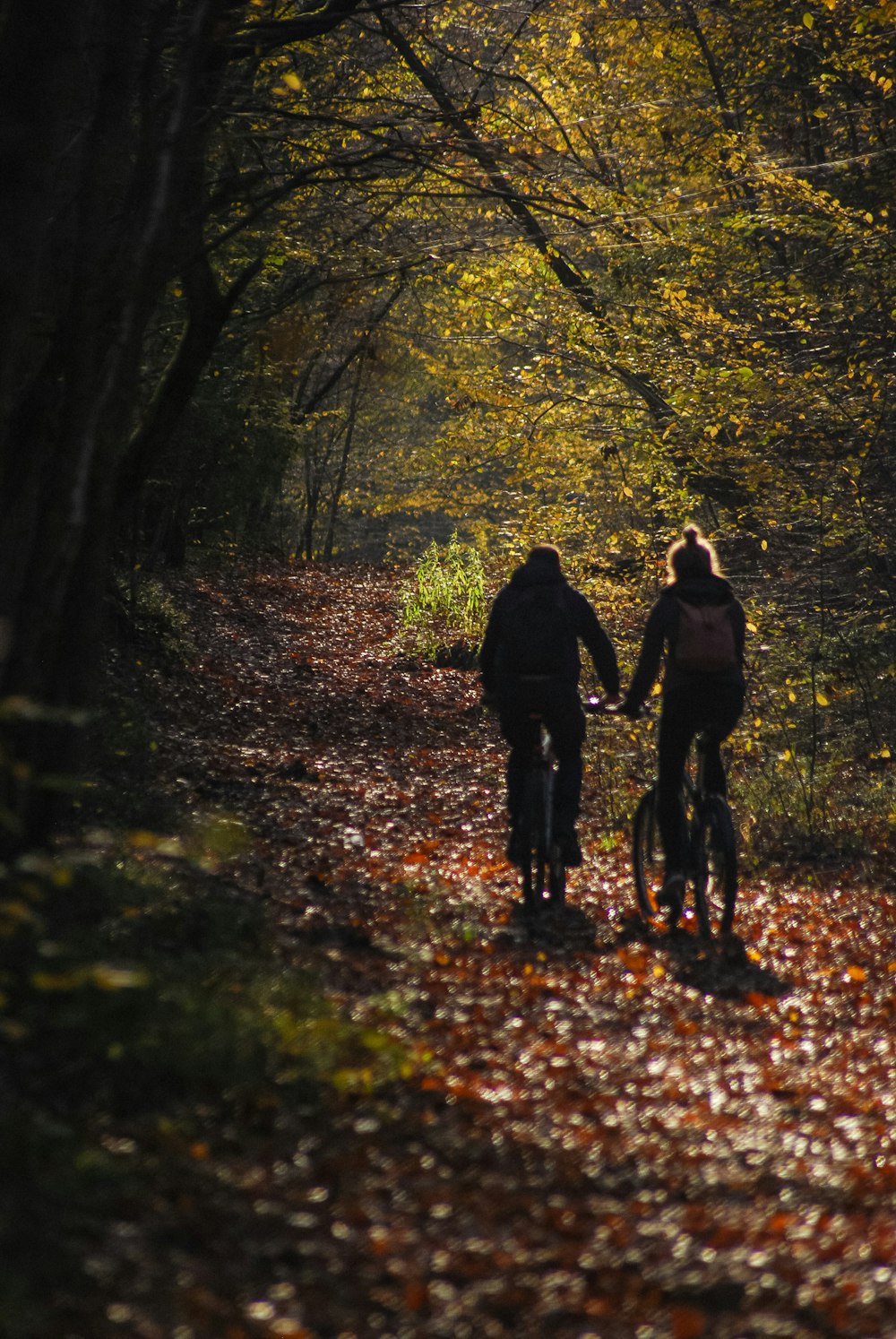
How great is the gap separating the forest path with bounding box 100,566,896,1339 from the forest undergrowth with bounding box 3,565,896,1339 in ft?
0.04

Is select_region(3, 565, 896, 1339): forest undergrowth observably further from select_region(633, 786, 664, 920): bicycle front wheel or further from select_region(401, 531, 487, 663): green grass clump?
select_region(401, 531, 487, 663): green grass clump

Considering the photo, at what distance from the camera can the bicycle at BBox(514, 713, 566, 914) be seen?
25.9 ft

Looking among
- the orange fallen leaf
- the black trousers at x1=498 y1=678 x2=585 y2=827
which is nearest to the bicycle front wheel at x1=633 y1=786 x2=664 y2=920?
the black trousers at x1=498 y1=678 x2=585 y2=827

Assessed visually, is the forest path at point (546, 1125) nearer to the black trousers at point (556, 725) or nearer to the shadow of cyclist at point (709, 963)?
the shadow of cyclist at point (709, 963)

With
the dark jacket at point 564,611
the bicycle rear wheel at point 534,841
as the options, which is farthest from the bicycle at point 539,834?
the dark jacket at point 564,611

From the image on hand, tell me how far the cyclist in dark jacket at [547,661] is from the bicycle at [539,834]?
5 cm

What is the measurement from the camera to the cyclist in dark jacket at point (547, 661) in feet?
25.8

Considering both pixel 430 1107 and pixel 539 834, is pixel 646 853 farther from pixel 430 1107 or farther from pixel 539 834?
pixel 430 1107

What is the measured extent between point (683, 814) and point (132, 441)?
5.17 m

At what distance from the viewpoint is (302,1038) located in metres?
4.52

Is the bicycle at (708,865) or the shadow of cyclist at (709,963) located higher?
the bicycle at (708,865)

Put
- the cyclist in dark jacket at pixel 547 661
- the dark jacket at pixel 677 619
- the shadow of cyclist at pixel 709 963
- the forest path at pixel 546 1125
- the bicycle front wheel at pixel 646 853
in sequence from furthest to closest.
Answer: the bicycle front wheel at pixel 646 853 < the cyclist in dark jacket at pixel 547 661 < the dark jacket at pixel 677 619 < the shadow of cyclist at pixel 709 963 < the forest path at pixel 546 1125

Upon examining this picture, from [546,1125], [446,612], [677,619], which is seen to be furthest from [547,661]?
[446,612]

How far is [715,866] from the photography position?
7.83 m
